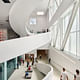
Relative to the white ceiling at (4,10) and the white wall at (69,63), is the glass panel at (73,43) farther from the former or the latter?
the white ceiling at (4,10)

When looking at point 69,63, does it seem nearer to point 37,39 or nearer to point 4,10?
point 37,39

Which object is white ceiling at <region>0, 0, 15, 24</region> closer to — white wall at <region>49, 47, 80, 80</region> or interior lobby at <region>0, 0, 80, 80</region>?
interior lobby at <region>0, 0, 80, 80</region>

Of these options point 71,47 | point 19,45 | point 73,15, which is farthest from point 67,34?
point 19,45

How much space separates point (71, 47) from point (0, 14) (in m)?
6.93

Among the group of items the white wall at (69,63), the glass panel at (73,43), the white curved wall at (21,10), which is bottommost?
the white wall at (69,63)

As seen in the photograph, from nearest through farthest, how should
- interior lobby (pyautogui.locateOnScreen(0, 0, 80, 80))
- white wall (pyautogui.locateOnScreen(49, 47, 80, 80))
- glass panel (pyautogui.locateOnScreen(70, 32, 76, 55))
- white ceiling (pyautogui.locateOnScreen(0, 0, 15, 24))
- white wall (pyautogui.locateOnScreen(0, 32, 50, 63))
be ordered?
white wall (pyautogui.locateOnScreen(0, 32, 50, 63)) → interior lobby (pyautogui.locateOnScreen(0, 0, 80, 80)) → white wall (pyautogui.locateOnScreen(49, 47, 80, 80)) → glass panel (pyautogui.locateOnScreen(70, 32, 76, 55)) → white ceiling (pyautogui.locateOnScreen(0, 0, 15, 24))

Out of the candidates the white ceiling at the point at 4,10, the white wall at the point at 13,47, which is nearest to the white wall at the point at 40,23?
the white ceiling at the point at 4,10

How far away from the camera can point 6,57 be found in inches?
147

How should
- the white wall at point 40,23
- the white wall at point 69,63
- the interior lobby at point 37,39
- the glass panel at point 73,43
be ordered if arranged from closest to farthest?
the interior lobby at point 37,39
the white wall at point 69,63
the glass panel at point 73,43
the white wall at point 40,23

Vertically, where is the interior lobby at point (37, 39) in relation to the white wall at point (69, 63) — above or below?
above

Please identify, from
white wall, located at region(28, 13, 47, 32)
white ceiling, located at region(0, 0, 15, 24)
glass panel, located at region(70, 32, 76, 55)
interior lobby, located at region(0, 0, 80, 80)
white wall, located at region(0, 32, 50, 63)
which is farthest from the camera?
white wall, located at region(28, 13, 47, 32)

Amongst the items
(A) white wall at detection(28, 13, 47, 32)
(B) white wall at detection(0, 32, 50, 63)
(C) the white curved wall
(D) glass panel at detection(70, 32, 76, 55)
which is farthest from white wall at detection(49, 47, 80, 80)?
(A) white wall at detection(28, 13, 47, 32)

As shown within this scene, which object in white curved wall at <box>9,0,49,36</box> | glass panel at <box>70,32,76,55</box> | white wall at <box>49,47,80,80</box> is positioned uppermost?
white curved wall at <box>9,0,49,36</box>

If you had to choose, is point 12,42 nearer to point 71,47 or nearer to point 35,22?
point 71,47
